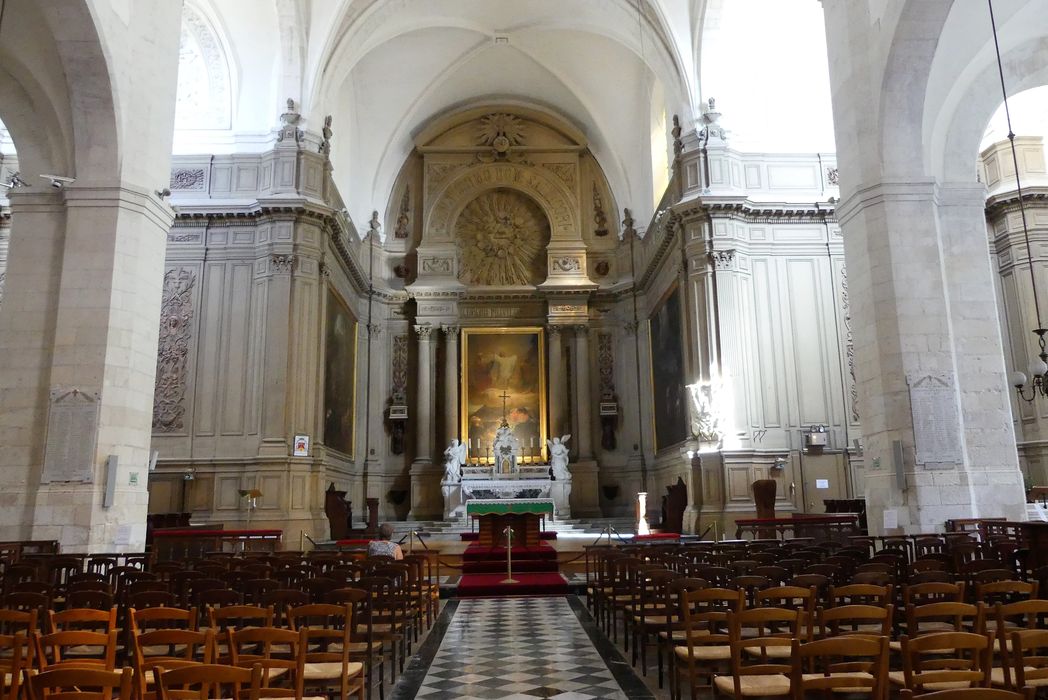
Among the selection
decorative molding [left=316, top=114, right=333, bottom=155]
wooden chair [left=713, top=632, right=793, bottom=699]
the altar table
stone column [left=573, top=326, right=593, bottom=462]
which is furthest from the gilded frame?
wooden chair [left=713, top=632, right=793, bottom=699]

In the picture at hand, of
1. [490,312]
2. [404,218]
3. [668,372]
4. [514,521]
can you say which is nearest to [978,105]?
[668,372]

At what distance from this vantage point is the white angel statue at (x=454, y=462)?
23547mm

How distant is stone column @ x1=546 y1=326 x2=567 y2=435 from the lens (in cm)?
2559

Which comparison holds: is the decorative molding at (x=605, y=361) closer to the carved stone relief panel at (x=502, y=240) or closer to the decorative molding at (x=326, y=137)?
the carved stone relief panel at (x=502, y=240)

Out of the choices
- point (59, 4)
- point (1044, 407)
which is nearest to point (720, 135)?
point (1044, 407)

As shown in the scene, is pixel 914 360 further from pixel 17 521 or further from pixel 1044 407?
pixel 17 521

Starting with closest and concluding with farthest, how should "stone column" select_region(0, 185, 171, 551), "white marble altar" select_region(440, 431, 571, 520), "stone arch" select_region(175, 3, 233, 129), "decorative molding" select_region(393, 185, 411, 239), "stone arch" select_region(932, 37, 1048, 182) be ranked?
"stone column" select_region(0, 185, 171, 551) → "stone arch" select_region(932, 37, 1048, 182) → "stone arch" select_region(175, 3, 233, 129) → "white marble altar" select_region(440, 431, 571, 520) → "decorative molding" select_region(393, 185, 411, 239)

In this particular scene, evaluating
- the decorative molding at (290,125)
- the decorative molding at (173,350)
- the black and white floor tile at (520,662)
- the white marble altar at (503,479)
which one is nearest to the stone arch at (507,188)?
the white marble altar at (503,479)

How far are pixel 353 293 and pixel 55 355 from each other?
45.3 feet

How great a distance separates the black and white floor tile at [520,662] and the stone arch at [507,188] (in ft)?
60.0

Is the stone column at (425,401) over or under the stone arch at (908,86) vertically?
under

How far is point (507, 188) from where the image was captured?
1088 inches

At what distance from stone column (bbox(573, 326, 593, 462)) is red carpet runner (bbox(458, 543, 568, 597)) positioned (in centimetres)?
934

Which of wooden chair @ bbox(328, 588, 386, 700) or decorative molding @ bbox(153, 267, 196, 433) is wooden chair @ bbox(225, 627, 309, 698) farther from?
decorative molding @ bbox(153, 267, 196, 433)
